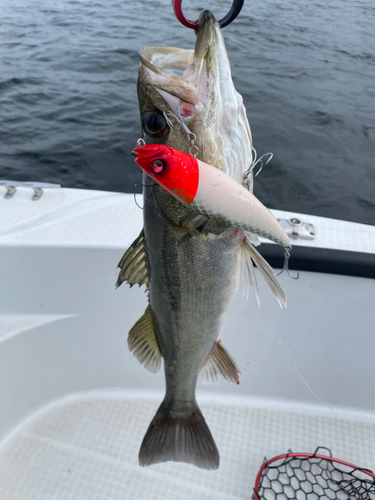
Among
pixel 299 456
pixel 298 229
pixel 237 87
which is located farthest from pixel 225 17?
pixel 237 87

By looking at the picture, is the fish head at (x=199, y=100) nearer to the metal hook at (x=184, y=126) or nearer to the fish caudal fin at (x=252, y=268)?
the metal hook at (x=184, y=126)

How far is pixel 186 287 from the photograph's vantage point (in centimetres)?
148

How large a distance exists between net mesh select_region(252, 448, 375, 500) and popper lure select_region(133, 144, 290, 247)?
2.12m

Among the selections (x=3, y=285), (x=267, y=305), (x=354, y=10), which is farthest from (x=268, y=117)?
(x=354, y=10)

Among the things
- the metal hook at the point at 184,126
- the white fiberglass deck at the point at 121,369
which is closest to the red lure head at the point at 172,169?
the metal hook at the point at 184,126

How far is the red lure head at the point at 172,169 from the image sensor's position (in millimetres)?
862

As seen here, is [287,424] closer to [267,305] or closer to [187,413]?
[267,305]

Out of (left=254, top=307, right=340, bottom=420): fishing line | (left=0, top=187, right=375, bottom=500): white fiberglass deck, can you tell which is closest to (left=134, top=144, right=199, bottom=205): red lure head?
(left=0, top=187, right=375, bottom=500): white fiberglass deck

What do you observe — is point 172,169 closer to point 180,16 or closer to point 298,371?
point 180,16

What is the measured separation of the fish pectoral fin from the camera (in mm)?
1735

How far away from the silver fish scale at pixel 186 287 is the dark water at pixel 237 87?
4791 millimetres

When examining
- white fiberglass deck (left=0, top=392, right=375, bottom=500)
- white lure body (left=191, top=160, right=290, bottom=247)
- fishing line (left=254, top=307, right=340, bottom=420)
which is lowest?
white fiberglass deck (left=0, top=392, right=375, bottom=500)

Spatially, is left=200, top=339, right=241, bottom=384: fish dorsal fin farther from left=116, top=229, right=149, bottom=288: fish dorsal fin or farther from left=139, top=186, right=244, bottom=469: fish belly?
left=116, top=229, right=149, bottom=288: fish dorsal fin

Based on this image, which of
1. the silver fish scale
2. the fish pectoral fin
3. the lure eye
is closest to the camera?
the lure eye
